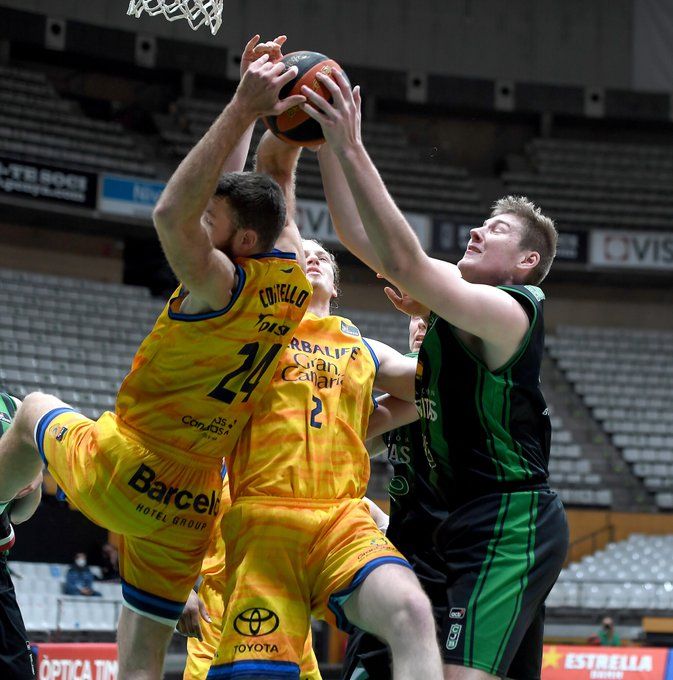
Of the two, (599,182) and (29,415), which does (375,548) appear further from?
(599,182)

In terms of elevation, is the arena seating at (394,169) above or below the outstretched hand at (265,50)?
above

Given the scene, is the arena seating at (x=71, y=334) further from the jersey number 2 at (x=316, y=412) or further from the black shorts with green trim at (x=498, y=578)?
the black shorts with green trim at (x=498, y=578)

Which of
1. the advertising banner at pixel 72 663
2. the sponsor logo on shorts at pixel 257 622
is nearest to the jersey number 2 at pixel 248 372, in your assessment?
the sponsor logo on shorts at pixel 257 622

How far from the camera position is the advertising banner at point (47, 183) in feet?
64.1

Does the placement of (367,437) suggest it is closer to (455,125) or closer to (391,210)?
(391,210)

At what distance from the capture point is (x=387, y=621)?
347 centimetres

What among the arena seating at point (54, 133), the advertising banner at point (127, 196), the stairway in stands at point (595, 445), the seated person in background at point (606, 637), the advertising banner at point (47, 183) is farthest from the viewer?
the arena seating at point (54, 133)

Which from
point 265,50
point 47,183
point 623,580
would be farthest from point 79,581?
point 265,50

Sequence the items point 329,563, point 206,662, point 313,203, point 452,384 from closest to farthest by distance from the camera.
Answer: point 329,563 → point 452,384 → point 206,662 → point 313,203

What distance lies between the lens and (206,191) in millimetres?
3539

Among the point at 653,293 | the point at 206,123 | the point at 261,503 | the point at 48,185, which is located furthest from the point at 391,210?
the point at 653,293

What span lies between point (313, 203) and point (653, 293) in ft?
29.0

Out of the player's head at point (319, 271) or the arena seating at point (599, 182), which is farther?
the arena seating at point (599, 182)

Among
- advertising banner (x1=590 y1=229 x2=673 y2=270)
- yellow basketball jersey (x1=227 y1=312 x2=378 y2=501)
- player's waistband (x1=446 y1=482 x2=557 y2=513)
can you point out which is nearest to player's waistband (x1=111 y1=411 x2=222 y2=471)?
yellow basketball jersey (x1=227 y1=312 x2=378 y2=501)
